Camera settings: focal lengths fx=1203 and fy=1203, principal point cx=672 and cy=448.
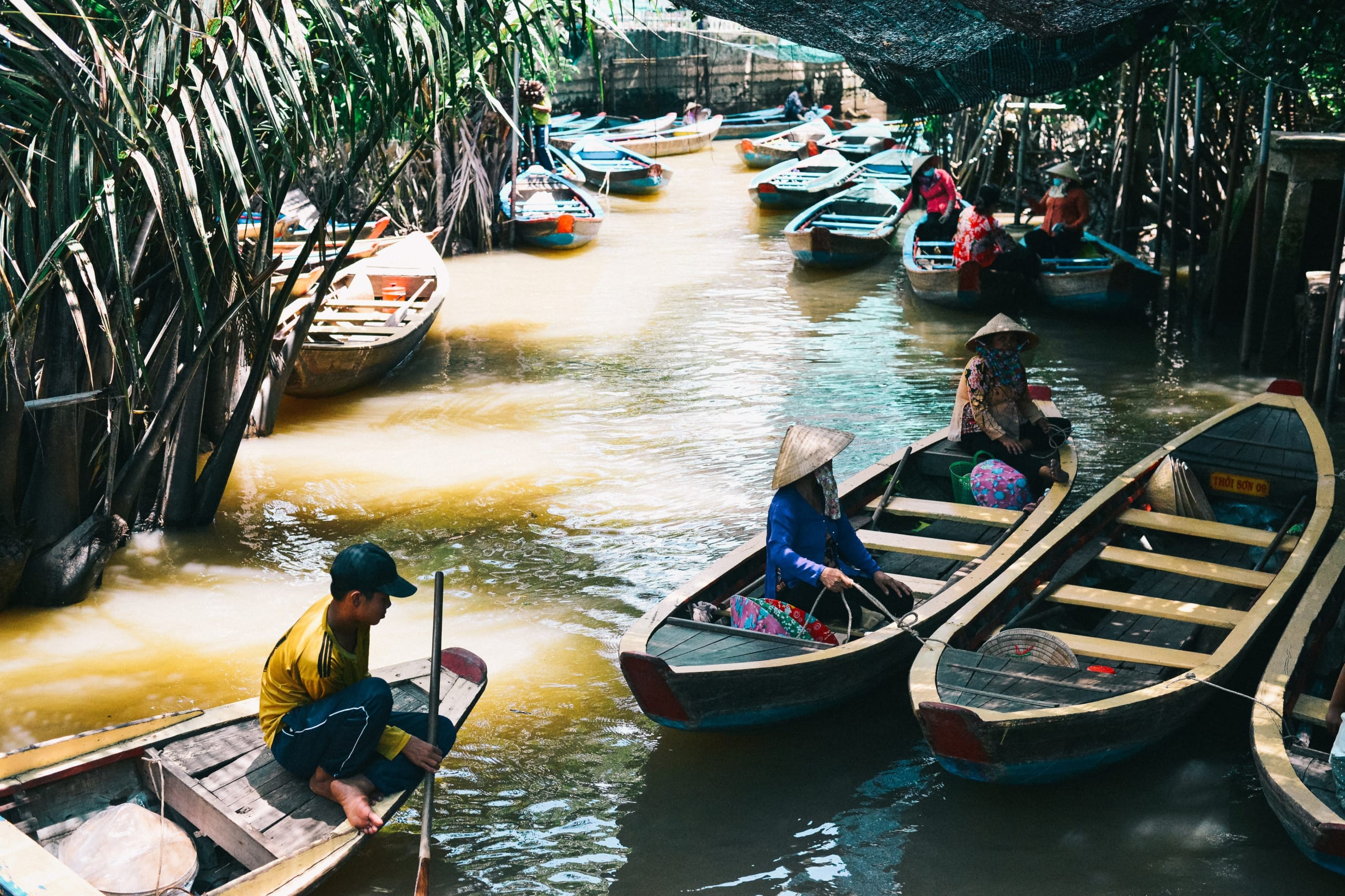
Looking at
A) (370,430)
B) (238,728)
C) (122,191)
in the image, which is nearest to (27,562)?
(122,191)

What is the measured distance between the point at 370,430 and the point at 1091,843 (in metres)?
6.03

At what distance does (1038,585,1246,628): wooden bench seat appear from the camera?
15.3 feet

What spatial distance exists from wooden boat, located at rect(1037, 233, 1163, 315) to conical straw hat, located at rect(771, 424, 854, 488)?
6.80 m

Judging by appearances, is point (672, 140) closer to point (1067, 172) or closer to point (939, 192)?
point (939, 192)

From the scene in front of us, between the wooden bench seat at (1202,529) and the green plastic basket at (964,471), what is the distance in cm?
74

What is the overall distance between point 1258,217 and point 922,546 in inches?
202

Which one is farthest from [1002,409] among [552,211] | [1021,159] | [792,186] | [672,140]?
[672,140]

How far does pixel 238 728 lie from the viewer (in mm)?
3977

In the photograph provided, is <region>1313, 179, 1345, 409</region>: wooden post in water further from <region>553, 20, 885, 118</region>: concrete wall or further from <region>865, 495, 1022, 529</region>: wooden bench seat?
<region>553, 20, 885, 118</region>: concrete wall

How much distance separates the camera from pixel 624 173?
19.5 meters

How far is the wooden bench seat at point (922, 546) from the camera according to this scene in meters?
5.32

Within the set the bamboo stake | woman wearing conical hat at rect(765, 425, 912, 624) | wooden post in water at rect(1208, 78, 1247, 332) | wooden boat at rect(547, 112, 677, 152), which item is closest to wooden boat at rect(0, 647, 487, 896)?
woman wearing conical hat at rect(765, 425, 912, 624)

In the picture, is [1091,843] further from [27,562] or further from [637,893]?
[27,562]

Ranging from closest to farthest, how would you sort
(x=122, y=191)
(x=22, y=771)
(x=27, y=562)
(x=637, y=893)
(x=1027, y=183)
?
1. (x=22, y=771)
2. (x=637, y=893)
3. (x=122, y=191)
4. (x=27, y=562)
5. (x=1027, y=183)
